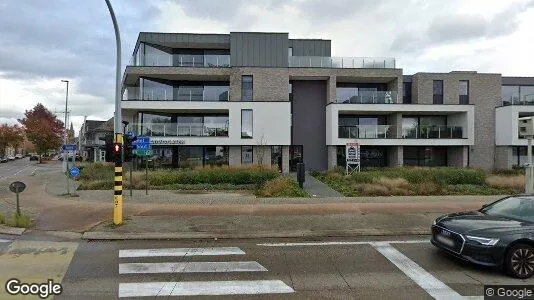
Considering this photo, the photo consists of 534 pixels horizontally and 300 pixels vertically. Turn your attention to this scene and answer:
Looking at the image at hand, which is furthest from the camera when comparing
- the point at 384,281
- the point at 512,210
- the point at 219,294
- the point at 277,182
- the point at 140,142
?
the point at 277,182

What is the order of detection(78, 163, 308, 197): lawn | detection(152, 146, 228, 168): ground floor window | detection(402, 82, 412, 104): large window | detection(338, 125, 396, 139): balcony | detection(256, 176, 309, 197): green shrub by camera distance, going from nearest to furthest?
1. detection(256, 176, 309, 197): green shrub
2. detection(78, 163, 308, 197): lawn
3. detection(338, 125, 396, 139): balcony
4. detection(152, 146, 228, 168): ground floor window
5. detection(402, 82, 412, 104): large window

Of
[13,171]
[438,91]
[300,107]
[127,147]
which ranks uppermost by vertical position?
[438,91]

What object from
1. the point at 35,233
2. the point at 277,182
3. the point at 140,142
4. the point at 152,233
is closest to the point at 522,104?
the point at 277,182

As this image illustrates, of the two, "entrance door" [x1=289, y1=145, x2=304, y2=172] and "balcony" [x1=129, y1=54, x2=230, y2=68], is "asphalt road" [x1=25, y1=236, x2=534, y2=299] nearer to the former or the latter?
"entrance door" [x1=289, y1=145, x2=304, y2=172]

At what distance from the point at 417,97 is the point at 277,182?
17307mm

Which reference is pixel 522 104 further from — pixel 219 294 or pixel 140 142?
pixel 219 294

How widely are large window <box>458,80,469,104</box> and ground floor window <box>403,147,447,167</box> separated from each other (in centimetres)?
408

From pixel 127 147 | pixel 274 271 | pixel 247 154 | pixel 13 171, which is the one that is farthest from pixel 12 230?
pixel 13 171

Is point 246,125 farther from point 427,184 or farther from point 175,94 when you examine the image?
point 427,184

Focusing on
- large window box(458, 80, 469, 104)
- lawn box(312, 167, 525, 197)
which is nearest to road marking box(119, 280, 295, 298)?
lawn box(312, 167, 525, 197)

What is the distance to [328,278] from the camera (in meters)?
6.10

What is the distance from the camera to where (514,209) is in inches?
287

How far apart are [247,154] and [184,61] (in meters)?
8.51

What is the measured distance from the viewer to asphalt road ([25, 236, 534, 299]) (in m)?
5.50
